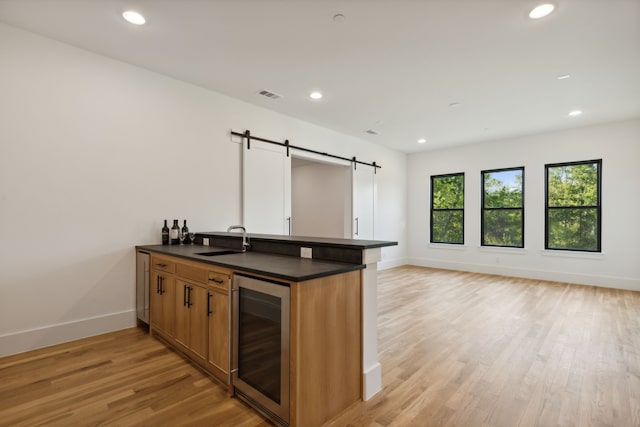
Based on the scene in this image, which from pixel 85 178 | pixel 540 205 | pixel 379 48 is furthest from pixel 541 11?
pixel 540 205

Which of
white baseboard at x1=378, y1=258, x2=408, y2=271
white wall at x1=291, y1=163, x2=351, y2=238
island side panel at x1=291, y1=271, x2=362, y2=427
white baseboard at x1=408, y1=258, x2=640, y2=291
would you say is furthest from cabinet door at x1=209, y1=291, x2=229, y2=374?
white baseboard at x1=408, y1=258, x2=640, y2=291

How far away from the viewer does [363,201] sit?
6723mm

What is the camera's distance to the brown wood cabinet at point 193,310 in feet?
7.22

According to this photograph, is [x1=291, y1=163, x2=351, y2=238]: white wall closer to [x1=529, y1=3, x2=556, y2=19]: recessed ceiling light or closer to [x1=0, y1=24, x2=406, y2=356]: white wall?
→ [x1=0, y1=24, x2=406, y2=356]: white wall

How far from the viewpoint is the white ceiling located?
255 cm

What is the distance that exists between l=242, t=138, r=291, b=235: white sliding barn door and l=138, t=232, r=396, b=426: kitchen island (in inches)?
73.9

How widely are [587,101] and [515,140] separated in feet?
6.74

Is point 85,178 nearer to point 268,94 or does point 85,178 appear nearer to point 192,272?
point 192,272

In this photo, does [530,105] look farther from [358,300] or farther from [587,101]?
[358,300]

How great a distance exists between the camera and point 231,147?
4402 mm

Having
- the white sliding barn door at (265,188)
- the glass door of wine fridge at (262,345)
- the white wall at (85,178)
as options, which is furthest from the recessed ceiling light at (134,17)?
the glass door of wine fridge at (262,345)

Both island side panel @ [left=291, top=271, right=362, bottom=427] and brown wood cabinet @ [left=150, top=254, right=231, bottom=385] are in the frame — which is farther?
brown wood cabinet @ [left=150, top=254, right=231, bottom=385]

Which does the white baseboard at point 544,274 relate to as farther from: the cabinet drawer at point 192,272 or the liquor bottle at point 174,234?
the cabinet drawer at point 192,272

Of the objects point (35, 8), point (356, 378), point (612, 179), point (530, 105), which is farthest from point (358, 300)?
point (612, 179)
